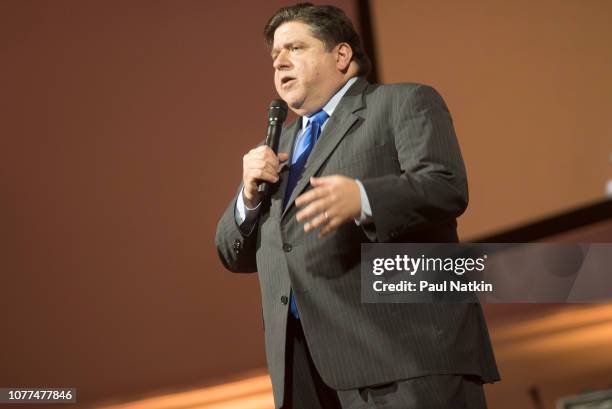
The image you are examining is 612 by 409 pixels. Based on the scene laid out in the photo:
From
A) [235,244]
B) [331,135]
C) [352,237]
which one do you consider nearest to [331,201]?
[352,237]

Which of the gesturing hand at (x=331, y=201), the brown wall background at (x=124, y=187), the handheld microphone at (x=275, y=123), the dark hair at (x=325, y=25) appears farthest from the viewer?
the brown wall background at (x=124, y=187)

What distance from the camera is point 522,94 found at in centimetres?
295

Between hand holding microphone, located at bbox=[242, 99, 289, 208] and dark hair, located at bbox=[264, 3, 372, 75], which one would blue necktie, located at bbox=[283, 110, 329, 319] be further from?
dark hair, located at bbox=[264, 3, 372, 75]

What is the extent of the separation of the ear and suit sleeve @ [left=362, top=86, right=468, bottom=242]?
23 cm

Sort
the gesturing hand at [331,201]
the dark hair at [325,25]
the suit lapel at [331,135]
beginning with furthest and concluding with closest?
the dark hair at [325,25], the suit lapel at [331,135], the gesturing hand at [331,201]

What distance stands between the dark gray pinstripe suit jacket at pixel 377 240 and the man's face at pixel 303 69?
0.09 meters

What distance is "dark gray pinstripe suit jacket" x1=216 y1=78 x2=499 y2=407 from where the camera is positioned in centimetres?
117

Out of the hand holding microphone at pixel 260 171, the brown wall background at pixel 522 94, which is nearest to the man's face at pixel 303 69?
the hand holding microphone at pixel 260 171

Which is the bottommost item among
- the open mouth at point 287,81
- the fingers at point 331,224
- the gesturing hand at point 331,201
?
the fingers at point 331,224

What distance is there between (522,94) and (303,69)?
170 cm

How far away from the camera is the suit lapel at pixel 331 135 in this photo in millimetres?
1324

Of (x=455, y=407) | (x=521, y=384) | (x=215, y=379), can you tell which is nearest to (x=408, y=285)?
(x=455, y=407)

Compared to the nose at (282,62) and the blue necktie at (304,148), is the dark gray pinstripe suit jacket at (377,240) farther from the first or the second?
the nose at (282,62)

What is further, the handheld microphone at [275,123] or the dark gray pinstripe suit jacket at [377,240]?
the handheld microphone at [275,123]
